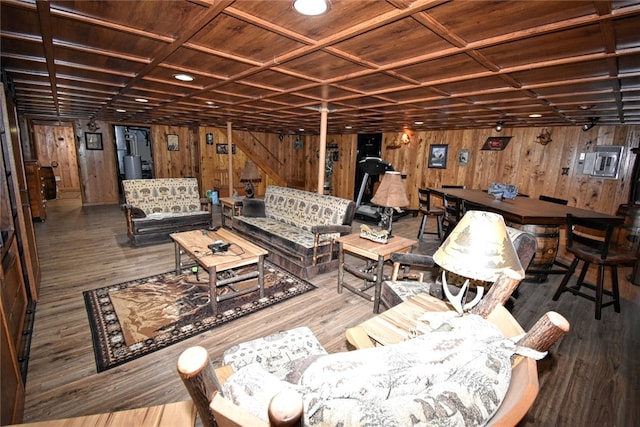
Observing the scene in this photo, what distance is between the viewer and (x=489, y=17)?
60.5 inches

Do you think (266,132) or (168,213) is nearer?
(168,213)

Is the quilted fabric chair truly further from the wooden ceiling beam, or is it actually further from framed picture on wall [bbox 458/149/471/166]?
framed picture on wall [bbox 458/149/471/166]

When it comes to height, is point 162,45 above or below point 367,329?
above

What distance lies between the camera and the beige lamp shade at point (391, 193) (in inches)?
114

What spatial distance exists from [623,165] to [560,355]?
4644 mm

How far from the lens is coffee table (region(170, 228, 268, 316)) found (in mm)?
2744

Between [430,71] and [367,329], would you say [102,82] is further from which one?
[367,329]

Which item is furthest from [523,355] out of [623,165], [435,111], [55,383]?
[623,165]

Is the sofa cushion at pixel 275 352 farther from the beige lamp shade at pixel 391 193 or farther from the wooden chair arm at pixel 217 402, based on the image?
the beige lamp shade at pixel 391 193

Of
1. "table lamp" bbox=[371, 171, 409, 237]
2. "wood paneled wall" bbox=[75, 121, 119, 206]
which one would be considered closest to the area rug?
"table lamp" bbox=[371, 171, 409, 237]

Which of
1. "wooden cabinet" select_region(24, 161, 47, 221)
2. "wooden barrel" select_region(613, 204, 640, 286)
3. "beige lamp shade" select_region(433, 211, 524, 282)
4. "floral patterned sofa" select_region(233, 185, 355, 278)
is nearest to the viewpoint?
"beige lamp shade" select_region(433, 211, 524, 282)

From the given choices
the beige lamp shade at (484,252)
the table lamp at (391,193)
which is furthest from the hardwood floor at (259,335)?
the beige lamp shade at (484,252)

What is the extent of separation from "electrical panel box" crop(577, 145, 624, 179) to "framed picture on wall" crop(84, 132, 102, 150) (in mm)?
11475

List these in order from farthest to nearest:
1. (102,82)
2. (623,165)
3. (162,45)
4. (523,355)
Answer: (623,165) < (102,82) < (162,45) < (523,355)
